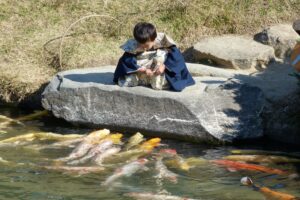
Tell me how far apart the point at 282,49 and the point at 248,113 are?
2689 mm

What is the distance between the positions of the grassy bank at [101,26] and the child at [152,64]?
216 centimetres

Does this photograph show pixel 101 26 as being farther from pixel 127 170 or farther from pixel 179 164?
pixel 127 170

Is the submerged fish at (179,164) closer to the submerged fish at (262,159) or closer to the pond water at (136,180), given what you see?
the pond water at (136,180)

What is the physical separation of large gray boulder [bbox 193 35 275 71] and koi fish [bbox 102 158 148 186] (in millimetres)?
3430

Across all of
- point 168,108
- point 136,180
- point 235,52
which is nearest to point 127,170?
point 136,180

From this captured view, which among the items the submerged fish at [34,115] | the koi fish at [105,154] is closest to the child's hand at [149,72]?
the koi fish at [105,154]

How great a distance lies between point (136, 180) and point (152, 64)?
2554 millimetres

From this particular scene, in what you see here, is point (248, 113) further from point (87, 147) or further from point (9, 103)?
point (9, 103)

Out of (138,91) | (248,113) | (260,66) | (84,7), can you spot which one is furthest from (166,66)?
(84,7)

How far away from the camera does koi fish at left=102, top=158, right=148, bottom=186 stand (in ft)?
24.3

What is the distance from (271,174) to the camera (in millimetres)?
7617

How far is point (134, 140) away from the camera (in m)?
8.98

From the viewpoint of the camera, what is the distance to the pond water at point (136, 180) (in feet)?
23.0

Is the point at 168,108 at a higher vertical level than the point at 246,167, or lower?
higher
